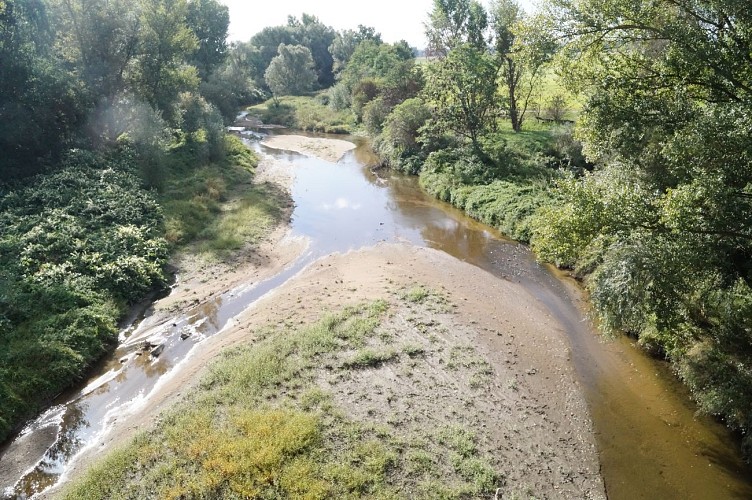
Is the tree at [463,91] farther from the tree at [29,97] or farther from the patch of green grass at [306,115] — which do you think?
the tree at [29,97]

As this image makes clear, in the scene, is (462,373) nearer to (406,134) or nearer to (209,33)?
(406,134)

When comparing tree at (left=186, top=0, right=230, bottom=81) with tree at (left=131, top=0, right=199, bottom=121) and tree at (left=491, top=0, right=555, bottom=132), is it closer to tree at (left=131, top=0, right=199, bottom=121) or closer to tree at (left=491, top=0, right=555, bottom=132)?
tree at (left=131, top=0, right=199, bottom=121)

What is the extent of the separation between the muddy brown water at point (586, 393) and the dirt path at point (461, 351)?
63 centimetres

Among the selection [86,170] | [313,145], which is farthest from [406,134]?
[86,170]

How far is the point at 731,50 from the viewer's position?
11.4 metres

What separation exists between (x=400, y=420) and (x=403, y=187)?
91.7ft

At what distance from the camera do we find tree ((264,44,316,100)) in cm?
8319

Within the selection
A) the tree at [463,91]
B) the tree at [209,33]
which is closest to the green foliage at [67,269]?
the tree at [463,91]

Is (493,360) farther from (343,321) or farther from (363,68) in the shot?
(363,68)

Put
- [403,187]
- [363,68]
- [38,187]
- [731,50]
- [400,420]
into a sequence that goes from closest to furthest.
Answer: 1. [731,50]
2. [400,420]
3. [38,187]
4. [403,187]
5. [363,68]

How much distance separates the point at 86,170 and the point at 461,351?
1038 inches

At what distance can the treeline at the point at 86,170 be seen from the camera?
58.0 ft

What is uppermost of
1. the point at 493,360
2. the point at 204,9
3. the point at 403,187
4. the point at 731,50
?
the point at 204,9

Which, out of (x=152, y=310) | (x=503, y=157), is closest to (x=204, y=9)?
(x=503, y=157)
